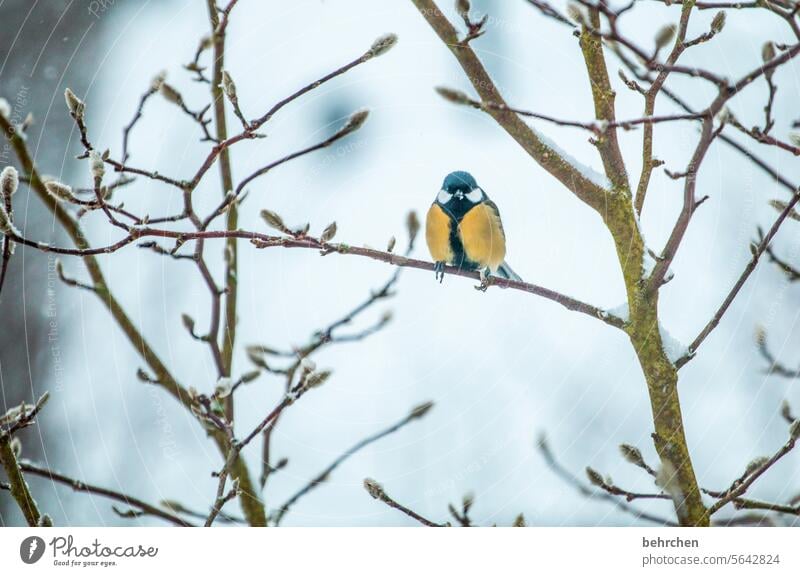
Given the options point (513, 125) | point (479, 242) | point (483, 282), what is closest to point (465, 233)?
point (479, 242)

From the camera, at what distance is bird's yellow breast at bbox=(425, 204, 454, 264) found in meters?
1.12

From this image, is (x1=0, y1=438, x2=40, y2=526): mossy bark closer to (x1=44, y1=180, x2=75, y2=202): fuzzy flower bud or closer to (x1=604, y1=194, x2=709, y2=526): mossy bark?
(x1=44, y1=180, x2=75, y2=202): fuzzy flower bud

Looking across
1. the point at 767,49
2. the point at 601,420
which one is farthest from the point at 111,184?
the point at 601,420

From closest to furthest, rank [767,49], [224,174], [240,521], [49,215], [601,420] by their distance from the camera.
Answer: [767,49]
[240,521]
[224,174]
[49,215]
[601,420]

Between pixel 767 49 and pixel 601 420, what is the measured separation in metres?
0.65

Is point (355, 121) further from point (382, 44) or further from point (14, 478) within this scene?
point (14, 478)

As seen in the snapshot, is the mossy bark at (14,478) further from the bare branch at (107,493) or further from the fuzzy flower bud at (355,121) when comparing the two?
the fuzzy flower bud at (355,121)

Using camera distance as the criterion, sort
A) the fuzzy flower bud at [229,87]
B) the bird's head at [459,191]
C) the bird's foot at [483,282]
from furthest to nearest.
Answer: the bird's head at [459,191], the bird's foot at [483,282], the fuzzy flower bud at [229,87]

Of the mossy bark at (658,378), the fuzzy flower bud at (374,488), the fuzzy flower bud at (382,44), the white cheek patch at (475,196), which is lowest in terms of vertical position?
the fuzzy flower bud at (374,488)

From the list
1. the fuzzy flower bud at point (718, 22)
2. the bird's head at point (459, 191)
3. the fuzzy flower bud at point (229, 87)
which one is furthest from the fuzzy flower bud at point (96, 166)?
the fuzzy flower bud at point (718, 22)

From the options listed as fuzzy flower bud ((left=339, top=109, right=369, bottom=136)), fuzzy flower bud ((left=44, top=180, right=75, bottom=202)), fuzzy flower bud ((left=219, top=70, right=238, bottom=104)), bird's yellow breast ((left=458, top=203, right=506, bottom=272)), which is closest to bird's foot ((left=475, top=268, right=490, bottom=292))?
bird's yellow breast ((left=458, top=203, right=506, bottom=272))

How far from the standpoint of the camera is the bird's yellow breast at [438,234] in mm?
1119

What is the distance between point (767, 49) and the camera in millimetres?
731
